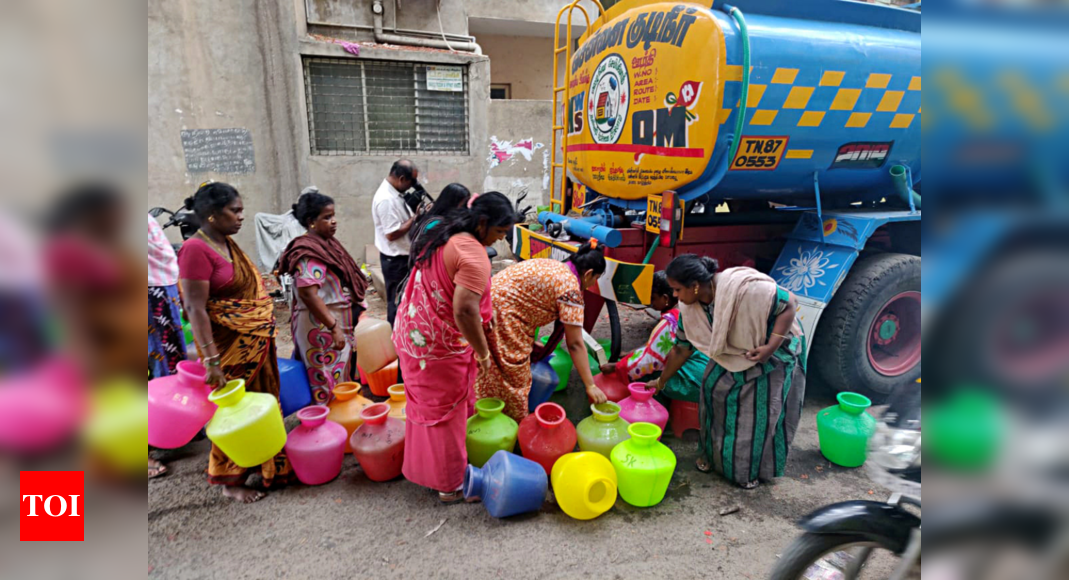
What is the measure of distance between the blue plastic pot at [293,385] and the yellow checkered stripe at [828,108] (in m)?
2.85

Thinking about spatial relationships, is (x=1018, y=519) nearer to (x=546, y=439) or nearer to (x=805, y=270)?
(x=546, y=439)

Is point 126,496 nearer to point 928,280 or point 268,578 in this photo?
point 928,280

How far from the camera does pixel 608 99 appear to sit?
4023mm

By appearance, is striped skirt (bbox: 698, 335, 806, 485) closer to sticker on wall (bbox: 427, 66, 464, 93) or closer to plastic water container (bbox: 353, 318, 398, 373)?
plastic water container (bbox: 353, 318, 398, 373)

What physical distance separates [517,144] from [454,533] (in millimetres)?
7335

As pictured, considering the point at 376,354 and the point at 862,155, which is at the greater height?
the point at 862,155

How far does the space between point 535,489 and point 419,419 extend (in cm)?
62

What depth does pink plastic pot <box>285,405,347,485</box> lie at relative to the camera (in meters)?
2.75

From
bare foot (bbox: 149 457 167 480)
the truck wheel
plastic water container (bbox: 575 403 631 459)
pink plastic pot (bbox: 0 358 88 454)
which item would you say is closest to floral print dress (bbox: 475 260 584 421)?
plastic water container (bbox: 575 403 631 459)

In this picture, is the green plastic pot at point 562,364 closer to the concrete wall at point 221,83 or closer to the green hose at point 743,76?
the green hose at point 743,76

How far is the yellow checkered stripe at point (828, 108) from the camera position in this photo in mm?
3172

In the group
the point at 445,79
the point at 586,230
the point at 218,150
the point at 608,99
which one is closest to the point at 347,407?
the point at 586,230

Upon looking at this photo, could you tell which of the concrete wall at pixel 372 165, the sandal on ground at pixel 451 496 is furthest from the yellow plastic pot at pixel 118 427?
the concrete wall at pixel 372 165

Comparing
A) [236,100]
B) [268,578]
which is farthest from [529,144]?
[268,578]
